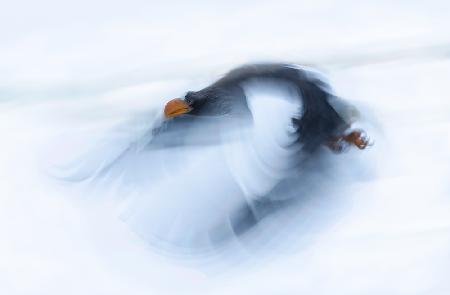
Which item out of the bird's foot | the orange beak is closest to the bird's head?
the orange beak

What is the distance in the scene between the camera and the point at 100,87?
0.98 metres

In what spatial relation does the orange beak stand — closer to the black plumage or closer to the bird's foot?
the black plumage

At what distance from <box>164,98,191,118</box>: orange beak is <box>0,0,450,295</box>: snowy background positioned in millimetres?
53

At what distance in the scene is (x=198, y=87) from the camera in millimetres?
973

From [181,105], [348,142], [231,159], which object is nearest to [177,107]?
[181,105]

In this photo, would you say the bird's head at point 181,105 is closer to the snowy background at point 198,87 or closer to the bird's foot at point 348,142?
the snowy background at point 198,87

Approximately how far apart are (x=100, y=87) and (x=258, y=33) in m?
0.28

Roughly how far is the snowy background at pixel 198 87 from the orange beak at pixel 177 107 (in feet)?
0.17

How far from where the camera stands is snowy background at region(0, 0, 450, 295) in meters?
0.85

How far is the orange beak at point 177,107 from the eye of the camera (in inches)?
35.7

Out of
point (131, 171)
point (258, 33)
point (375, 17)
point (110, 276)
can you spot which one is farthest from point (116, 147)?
point (375, 17)

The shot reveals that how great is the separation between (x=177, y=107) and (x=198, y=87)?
80 millimetres

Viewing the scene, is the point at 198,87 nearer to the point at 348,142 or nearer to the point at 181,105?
the point at 181,105

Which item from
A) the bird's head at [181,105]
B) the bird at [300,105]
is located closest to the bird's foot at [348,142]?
the bird at [300,105]
